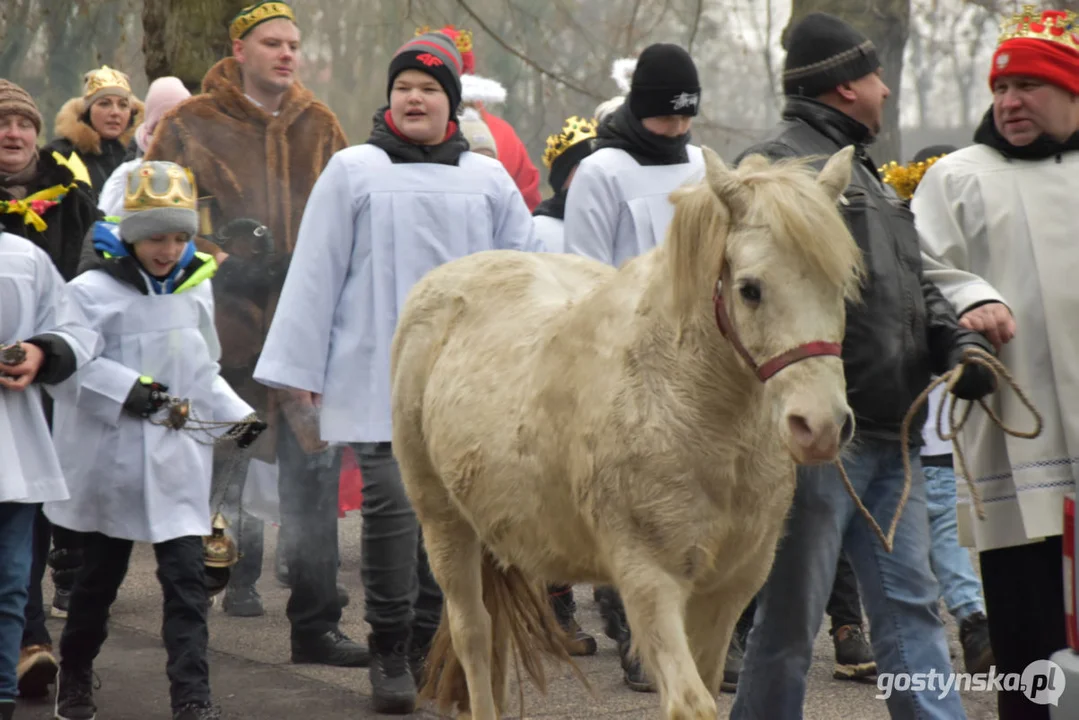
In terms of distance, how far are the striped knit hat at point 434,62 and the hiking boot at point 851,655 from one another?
2.79m

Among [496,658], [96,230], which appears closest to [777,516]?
[496,658]

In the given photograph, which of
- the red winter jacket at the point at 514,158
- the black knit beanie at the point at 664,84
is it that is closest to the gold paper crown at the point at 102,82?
the red winter jacket at the point at 514,158

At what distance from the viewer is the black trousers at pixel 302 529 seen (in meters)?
7.53

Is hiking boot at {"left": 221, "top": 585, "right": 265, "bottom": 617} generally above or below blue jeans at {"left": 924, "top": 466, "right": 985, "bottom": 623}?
below

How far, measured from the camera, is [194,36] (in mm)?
11164

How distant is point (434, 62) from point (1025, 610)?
324 cm

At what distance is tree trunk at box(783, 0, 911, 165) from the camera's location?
1351 centimetres

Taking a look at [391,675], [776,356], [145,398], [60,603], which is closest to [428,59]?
[145,398]

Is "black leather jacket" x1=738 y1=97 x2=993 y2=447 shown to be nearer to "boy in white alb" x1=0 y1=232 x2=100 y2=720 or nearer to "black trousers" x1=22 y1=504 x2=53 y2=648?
"boy in white alb" x1=0 y1=232 x2=100 y2=720

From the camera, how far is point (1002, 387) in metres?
4.89

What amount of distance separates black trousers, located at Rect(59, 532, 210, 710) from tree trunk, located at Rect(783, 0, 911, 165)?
25.3ft

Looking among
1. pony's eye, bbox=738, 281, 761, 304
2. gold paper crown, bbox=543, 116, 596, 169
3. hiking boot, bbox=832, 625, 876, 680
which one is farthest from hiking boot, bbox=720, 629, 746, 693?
gold paper crown, bbox=543, 116, 596, 169

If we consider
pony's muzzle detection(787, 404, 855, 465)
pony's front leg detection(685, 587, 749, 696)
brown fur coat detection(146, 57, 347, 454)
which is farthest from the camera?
brown fur coat detection(146, 57, 347, 454)

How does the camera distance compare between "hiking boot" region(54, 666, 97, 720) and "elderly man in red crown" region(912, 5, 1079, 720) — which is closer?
"elderly man in red crown" region(912, 5, 1079, 720)
